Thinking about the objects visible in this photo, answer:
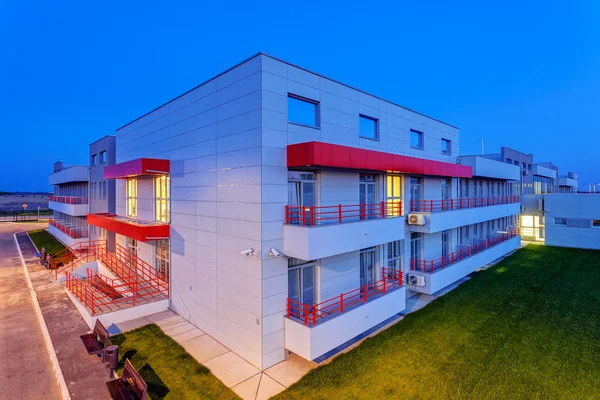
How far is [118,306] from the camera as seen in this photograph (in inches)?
472

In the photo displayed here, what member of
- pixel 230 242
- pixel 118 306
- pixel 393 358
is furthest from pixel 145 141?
pixel 393 358

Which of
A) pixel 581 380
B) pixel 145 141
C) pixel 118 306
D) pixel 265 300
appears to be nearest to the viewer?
pixel 581 380

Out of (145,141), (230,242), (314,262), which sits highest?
(145,141)

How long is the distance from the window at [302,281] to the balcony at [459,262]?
641 centimetres

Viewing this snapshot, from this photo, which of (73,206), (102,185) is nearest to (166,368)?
(102,185)

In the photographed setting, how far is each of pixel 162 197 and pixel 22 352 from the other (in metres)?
7.33

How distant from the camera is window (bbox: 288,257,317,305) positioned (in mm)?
9883

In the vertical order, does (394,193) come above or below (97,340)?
above

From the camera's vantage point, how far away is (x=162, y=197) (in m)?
14.5

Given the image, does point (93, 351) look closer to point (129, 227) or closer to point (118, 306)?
point (118, 306)

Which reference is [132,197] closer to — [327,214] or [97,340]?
[97,340]

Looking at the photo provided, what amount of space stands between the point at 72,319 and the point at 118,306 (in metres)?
1.90

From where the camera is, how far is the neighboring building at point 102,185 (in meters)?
22.2

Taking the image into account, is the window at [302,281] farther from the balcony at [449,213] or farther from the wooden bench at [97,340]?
the balcony at [449,213]
